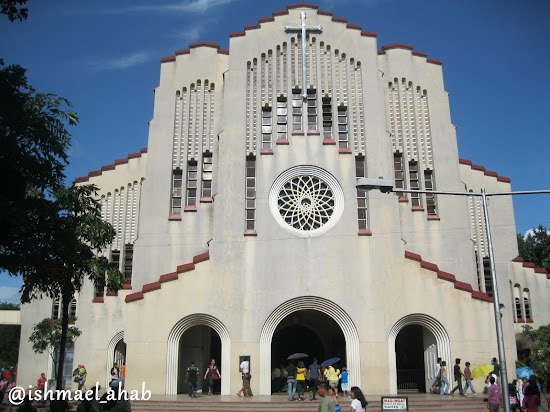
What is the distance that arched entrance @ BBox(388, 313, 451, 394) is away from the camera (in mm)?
26297

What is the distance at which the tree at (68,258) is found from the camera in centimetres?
1875

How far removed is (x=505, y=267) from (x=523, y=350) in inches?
203

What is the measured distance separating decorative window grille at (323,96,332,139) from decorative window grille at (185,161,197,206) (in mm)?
7333

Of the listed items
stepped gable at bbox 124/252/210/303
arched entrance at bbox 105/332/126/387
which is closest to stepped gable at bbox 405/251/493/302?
stepped gable at bbox 124/252/210/303

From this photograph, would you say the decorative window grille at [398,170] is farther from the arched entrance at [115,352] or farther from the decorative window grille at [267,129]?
the arched entrance at [115,352]

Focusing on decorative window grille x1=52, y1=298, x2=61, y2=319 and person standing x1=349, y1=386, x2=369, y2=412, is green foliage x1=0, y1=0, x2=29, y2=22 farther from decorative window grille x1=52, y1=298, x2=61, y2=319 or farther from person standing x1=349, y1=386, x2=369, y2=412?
decorative window grille x1=52, y1=298, x2=61, y2=319

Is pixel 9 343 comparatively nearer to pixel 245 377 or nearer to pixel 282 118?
pixel 245 377

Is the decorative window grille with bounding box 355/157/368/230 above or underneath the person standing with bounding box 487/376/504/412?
above

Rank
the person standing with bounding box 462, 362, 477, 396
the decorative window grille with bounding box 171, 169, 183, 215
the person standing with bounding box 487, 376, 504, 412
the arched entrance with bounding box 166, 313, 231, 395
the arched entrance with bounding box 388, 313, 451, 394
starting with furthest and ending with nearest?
the decorative window grille with bounding box 171, 169, 183, 215, the arched entrance with bounding box 388, 313, 451, 394, the arched entrance with bounding box 166, 313, 231, 395, the person standing with bounding box 462, 362, 477, 396, the person standing with bounding box 487, 376, 504, 412

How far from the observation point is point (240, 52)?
31250mm

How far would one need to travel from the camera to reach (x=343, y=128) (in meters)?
30.4

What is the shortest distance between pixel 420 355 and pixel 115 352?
651 inches

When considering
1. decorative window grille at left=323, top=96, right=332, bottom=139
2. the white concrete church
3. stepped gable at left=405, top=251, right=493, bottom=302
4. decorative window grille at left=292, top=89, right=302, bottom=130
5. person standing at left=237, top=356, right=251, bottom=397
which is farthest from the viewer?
decorative window grille at left=323, top=96, right=332, bottom=139

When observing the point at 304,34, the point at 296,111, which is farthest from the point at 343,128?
the point at 304,34
